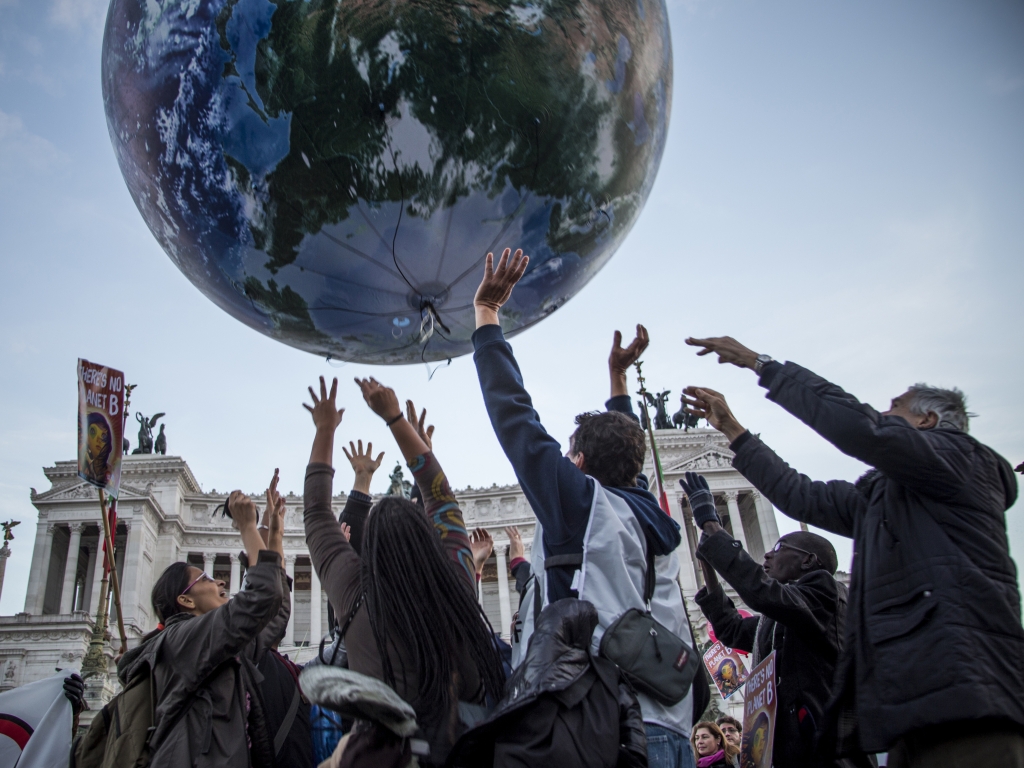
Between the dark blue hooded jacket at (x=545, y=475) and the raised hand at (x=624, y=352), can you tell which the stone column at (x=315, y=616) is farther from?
the dark blue hooded jacket at (x=545, y=475)

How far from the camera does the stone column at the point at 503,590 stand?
128ft

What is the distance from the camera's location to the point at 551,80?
8.89ft

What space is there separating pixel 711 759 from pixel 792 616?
3.96 m

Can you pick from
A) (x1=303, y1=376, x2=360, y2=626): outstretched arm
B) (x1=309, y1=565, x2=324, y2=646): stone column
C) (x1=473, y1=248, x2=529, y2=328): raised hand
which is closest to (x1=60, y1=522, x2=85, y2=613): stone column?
(x1=309, y1=565, x2=324, y2=646): stone column

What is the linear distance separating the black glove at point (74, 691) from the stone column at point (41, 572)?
37525mm

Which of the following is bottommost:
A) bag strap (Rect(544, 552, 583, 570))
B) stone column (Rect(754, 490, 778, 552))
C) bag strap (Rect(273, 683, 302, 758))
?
bag strap (Rect(273, 683, 302, 758))

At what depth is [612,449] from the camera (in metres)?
2.70

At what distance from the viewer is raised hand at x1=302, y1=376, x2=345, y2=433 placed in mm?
3314

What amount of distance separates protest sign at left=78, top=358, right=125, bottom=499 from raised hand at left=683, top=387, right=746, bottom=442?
9.30 m

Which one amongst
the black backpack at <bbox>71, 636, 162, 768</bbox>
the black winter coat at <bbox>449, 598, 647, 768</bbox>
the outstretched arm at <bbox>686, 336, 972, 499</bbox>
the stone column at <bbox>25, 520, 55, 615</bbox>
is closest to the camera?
the black winter coat at <bbox>449, 598, 647, 768</bbox>

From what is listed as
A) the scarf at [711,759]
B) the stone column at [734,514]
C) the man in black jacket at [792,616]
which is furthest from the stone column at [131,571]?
the man in black jacket at [792,616]

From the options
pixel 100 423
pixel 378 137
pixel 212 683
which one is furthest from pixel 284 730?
pixel 100 423

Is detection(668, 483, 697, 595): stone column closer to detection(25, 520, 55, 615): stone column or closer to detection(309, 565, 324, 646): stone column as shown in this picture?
detection(309, 565, 324, 646): stone column

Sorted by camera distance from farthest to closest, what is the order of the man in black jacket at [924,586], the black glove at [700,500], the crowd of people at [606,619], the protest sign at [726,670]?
the protest sign at [726,670]
the black glove at [700,500]
the man in black jacket at [924,586]
the crowd of people at [606,619]
